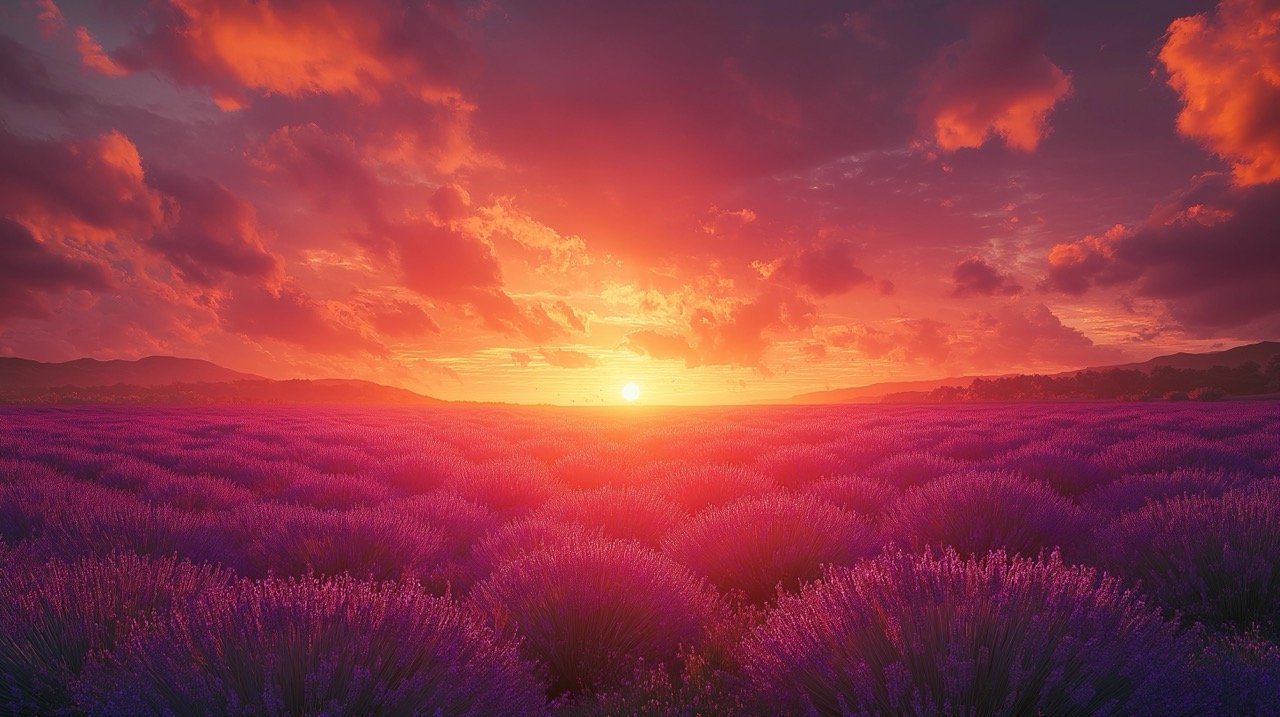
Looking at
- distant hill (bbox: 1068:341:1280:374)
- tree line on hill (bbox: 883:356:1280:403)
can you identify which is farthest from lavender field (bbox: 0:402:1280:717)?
distant hill (bbox: 1068:341:1280:374)

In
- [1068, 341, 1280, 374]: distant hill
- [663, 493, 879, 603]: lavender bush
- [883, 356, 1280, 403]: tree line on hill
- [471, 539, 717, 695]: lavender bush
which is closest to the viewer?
[471, 539, 717, 695]: lavender bush

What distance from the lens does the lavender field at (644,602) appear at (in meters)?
1.59

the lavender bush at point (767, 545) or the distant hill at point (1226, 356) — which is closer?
the lavender bush at point (767, 545)

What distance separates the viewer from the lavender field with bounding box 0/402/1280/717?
159 cm

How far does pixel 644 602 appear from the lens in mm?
2711

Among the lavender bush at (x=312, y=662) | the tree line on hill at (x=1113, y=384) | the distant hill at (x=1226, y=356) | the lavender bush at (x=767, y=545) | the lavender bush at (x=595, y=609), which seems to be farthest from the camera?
the distant hill at (x=1226, y=356)

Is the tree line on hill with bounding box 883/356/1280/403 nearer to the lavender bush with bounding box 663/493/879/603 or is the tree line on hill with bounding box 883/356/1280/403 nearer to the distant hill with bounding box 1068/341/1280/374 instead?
the lavender bush with bounding box 663/493/879/603

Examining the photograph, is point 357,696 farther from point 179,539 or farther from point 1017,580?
point 179,539

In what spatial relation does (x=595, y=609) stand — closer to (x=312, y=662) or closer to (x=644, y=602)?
(x=644, y=602)

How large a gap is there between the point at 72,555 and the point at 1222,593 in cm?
614

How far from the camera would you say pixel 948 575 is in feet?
6.73

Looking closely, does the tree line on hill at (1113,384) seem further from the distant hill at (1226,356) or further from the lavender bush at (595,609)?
the distant hill at (1226,356)

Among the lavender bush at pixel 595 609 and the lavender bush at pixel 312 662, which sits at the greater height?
the lavender bush at pixel 312 662

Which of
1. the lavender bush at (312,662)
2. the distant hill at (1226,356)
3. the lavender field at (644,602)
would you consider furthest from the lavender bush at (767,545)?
the distant hill at (1226,356)
